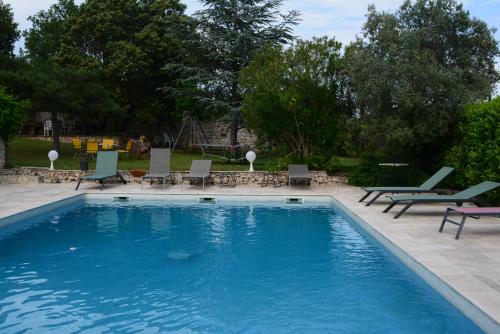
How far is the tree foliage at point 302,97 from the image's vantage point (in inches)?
638

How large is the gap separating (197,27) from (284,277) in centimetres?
2235

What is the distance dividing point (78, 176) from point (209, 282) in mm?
11643

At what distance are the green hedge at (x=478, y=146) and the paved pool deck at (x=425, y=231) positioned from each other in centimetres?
128

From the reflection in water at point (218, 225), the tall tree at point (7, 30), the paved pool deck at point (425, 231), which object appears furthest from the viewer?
the tall tree at point (7, 30)

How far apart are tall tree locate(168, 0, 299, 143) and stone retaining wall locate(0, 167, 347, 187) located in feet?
29.1

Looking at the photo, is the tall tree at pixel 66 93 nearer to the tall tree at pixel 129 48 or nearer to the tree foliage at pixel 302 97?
the tall tree at pixel 129 48

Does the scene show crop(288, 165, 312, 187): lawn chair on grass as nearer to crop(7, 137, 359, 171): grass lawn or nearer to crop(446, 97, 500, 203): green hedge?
crop(7, 137, 359, 171): grass lawn

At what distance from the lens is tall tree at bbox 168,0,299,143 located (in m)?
25.7

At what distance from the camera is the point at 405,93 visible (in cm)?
1260

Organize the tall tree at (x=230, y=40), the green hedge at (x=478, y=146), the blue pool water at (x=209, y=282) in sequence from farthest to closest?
1. the tall tree at (x=230, y=40)
2. the green hedge at (x=478, y=146)
3. the blue pool water at (x=209, y=282)

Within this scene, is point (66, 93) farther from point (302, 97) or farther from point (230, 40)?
point (302, 97)

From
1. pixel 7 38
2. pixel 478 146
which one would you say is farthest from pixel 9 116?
pixel 478 146

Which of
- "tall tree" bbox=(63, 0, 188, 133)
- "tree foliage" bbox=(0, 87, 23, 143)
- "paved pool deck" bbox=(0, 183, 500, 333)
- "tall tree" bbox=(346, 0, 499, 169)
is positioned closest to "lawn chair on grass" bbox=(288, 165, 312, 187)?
"paved pool deck" bbox=(0, 183, 500, 333)

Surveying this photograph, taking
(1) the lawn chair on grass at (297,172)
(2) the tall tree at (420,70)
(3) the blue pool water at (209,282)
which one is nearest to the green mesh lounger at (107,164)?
(3) the blue pool water at (209,282)
